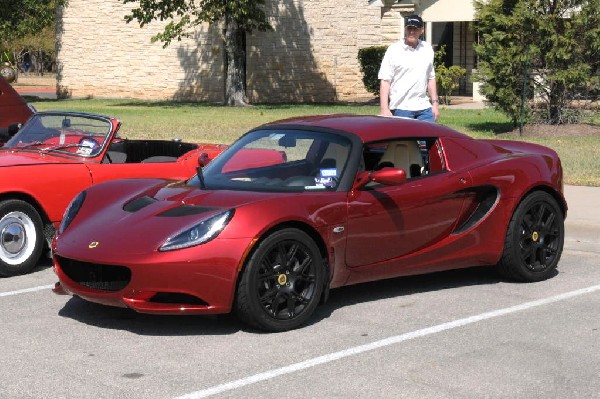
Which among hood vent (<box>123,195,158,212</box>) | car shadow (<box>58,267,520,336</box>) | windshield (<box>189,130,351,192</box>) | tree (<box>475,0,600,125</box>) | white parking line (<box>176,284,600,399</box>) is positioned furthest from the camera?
tree (<box>475,0,600,125</box>)

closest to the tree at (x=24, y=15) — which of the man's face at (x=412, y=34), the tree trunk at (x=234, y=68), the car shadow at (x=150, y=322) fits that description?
the tree trunk at (x=234, y=68)

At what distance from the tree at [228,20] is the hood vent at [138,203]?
23195mm

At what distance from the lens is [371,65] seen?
32594mm

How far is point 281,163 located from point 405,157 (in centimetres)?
91

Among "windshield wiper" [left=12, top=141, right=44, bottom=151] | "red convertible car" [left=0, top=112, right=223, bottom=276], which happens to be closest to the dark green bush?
"red convertible car" [left=0, top=112, right=223, bottom=276]

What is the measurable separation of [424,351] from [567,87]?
13770 mm

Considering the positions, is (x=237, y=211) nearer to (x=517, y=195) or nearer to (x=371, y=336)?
(x=371, y=336)

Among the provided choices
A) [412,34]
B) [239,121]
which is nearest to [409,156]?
[412,34]

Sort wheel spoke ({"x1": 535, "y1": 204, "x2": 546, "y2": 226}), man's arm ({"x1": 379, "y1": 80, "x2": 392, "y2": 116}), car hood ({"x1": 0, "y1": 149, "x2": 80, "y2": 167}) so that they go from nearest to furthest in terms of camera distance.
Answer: wheel spoke ({"x1": 535, "y1": 204, "x2": 546, "y2": 226}) → car hood ({"x1": 0, "y1": 149, "x2": 80, "y2": 167}) → man's arm ({"x1": 379, "y1": 80, "x2": 392, "y2": 116})

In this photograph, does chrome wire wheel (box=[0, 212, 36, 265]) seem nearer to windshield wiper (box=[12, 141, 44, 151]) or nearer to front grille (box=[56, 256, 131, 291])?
windshield wiper (box=[12, 141, 44, 151])

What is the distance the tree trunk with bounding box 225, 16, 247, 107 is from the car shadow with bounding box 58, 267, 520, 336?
77.0 feet

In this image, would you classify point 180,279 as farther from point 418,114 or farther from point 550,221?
point 418,114

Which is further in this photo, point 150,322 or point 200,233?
point 150,322

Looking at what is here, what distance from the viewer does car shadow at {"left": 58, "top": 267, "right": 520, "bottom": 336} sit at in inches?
276
